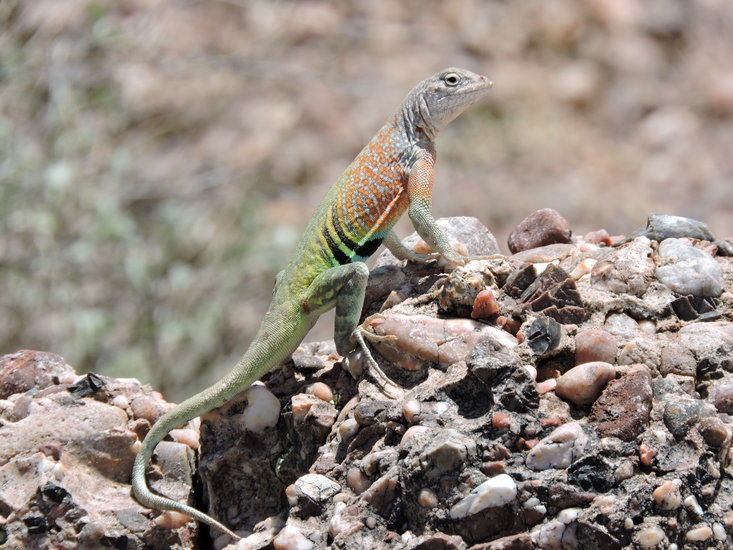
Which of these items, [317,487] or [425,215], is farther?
[425,215]

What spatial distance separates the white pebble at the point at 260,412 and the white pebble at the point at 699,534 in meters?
1.79

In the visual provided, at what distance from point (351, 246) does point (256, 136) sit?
640 cm

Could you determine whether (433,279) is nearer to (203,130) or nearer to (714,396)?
(714,396)

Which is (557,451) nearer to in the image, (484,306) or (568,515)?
(568,515)

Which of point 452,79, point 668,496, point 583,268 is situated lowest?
point 668,496

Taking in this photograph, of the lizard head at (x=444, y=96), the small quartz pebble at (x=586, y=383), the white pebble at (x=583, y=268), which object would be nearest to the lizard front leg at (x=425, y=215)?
the lizard head at (x=444, y=96)

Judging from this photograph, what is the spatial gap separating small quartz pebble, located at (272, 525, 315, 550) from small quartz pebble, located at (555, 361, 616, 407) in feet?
3.64

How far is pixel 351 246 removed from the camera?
4824 millimetres

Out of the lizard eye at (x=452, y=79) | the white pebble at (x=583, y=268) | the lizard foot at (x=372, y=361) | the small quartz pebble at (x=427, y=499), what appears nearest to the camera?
the small quartz pebble at (x=427, y=499)

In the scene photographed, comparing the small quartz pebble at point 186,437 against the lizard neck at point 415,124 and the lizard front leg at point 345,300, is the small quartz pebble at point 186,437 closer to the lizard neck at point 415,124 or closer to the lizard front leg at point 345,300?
the lizard front leg at point 345,300

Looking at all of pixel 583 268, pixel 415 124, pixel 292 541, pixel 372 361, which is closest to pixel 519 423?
pixel 372 361

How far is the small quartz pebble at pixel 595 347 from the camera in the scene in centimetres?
381

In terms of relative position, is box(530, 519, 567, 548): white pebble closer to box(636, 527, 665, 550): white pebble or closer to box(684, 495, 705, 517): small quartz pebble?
box(636, 527, 665, 550): white pebble

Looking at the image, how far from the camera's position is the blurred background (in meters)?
8.51
